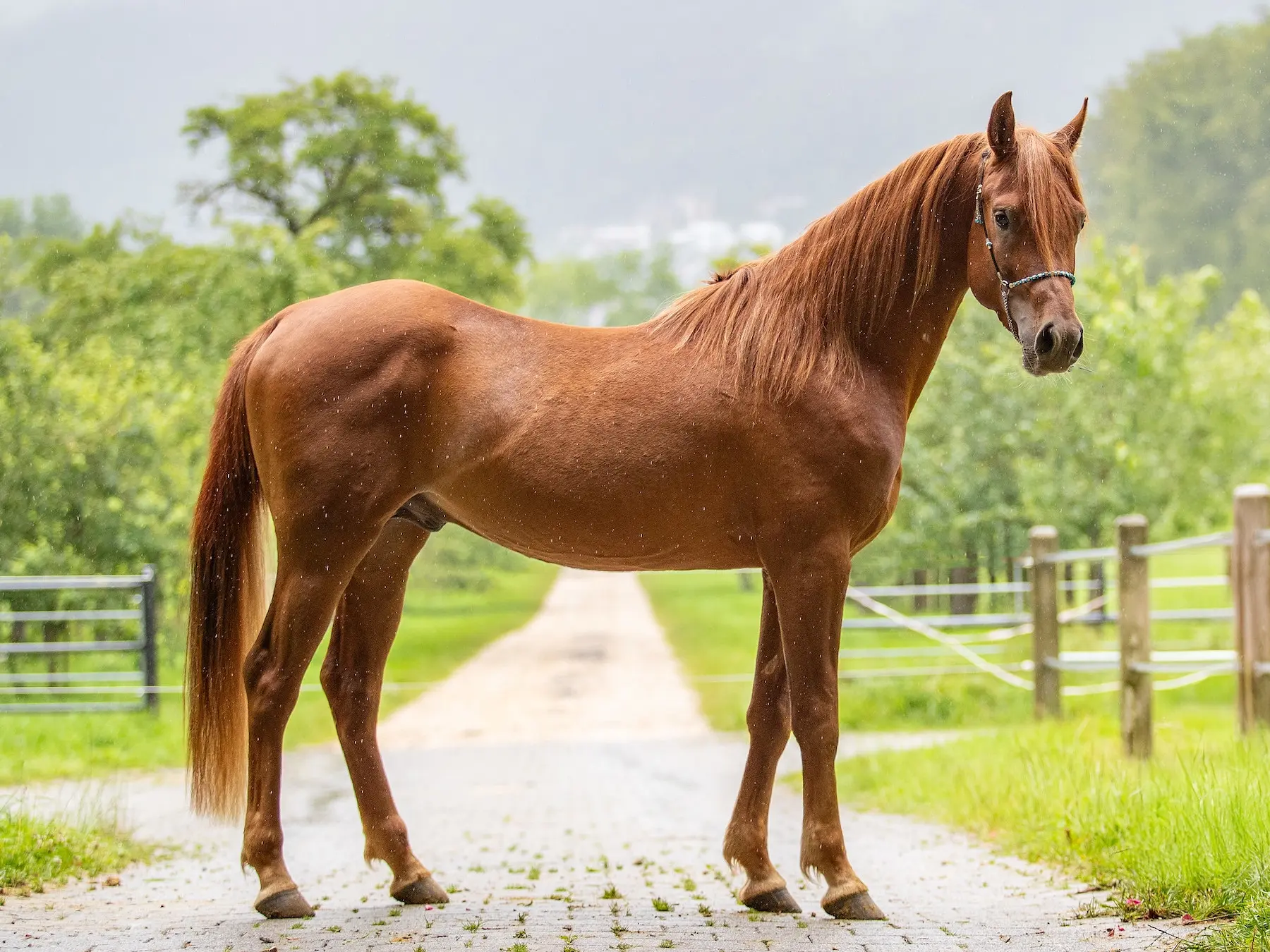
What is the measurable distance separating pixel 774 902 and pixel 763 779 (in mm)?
388

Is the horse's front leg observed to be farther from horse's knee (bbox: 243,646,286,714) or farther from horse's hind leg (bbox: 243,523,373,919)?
horse's knee (bbox: 243,646,286,714)

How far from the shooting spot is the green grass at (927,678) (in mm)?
10609

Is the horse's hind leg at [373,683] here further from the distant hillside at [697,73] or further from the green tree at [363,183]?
the distant hillside at [697,73]

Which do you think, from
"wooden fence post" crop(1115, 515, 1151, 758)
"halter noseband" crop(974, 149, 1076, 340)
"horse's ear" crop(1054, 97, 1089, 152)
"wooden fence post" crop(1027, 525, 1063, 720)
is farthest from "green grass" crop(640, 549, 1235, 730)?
"horse's ear" crop(1054, 97, 1089, 152)

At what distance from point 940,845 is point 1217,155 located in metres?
32.1

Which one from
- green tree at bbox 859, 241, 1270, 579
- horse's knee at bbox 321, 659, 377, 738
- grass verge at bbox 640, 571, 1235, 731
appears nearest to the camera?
horse's knee at bbox 321, 659, 377, 738

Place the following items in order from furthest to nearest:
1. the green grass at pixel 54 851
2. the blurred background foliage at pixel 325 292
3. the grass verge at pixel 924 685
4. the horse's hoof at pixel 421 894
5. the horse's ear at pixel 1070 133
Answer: the blurred background foliage at pixel 325 292
the grass verge at pixel 924 685
the green grass at pixel 54 851
the horse's hoof at pixel 421 894
the horse's ear at pixel 1070 133

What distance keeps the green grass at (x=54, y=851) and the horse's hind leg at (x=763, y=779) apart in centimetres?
250

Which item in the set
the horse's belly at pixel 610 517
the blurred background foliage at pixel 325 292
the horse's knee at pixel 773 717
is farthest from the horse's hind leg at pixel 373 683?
the blurred background foliage at pixel 325 292

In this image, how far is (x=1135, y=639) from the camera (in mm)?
7289

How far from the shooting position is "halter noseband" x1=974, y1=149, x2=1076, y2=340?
3.16 m

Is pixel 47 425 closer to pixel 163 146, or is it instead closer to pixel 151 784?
pixel 151 784

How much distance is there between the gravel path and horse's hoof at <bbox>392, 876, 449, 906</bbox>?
0.08 metres

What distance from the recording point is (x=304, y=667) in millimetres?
3619
